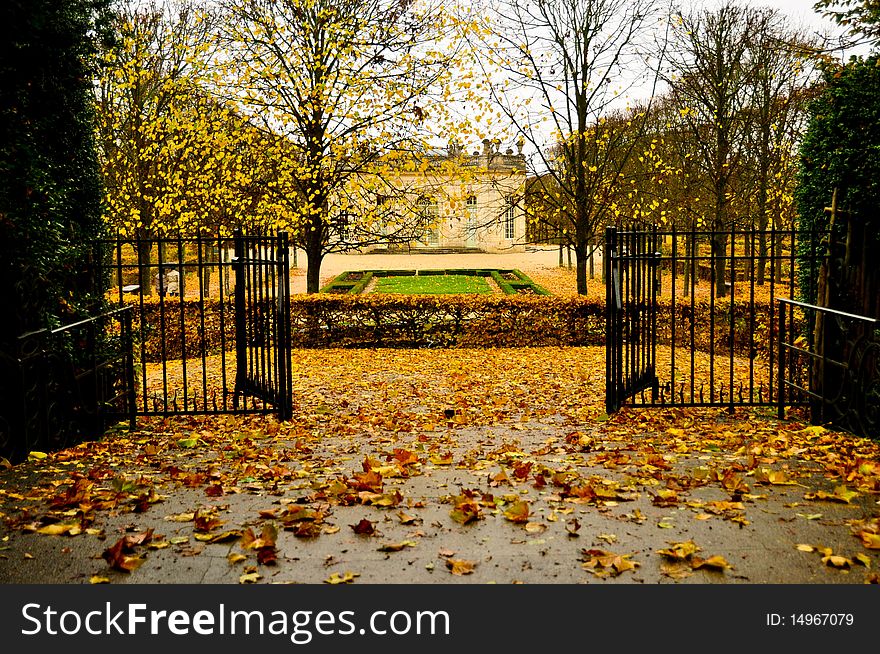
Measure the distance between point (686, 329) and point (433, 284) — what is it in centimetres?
Answer: 1462

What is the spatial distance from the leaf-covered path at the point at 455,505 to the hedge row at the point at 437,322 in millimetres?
7574

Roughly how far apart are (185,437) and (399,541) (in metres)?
3.78

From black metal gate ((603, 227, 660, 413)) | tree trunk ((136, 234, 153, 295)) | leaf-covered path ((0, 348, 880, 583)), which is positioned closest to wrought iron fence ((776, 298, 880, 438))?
leaf-covered path ((0, 348, 880, 583))

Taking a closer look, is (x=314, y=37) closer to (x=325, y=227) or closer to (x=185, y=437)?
(x=325, y=227)

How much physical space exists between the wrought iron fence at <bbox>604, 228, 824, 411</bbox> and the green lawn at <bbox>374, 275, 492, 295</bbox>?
8.50 metres

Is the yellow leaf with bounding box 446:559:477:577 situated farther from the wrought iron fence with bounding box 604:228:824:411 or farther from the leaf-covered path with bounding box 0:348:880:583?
the wrought iron fence with bounding box 604:228:824:411

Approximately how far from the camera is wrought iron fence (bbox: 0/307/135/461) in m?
5.52

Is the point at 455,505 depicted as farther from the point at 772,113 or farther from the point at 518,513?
the point at 772,113

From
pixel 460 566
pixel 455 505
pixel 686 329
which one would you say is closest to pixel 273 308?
pixel 455 505

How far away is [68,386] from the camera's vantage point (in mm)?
6293

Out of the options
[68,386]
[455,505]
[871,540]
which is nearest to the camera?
[871,540]

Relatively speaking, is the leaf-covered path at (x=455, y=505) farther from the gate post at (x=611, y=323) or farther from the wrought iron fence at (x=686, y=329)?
the wrought iron fence at (x=686, y=329)

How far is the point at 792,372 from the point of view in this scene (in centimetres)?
770

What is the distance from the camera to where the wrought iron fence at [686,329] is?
7391 mm
